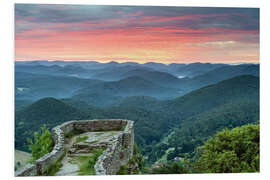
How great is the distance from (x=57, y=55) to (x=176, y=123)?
51.1 ft

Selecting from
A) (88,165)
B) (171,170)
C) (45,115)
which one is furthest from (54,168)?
(45,115)

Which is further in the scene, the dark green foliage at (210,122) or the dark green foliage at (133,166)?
the dark green foliage at (210,122)

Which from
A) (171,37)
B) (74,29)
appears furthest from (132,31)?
(74,29)

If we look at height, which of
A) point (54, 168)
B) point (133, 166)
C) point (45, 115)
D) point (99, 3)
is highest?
point (99, 3)

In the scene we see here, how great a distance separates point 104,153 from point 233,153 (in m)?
4.81

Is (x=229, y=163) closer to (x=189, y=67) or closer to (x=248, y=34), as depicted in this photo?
(x=248, y=34)

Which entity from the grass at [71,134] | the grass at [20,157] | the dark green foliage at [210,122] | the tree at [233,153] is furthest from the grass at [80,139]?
the dark green foliage at [210,122]

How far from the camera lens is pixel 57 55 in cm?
1075

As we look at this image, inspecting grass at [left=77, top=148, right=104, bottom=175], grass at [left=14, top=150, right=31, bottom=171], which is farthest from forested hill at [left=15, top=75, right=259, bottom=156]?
grass at [left=77, top=148, right=104, bottom=175]

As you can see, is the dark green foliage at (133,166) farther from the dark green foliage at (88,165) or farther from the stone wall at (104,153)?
the dark green foliage at (88,165)

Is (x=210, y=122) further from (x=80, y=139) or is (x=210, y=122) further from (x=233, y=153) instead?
(x=80, y=139)

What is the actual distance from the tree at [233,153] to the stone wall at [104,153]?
3.00m

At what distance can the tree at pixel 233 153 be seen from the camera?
7746mm

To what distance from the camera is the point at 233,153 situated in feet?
26.6
